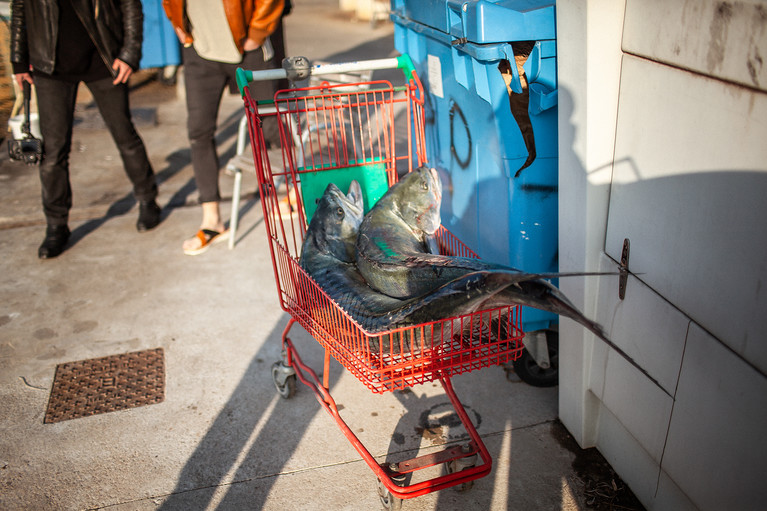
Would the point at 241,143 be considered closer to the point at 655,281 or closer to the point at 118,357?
the point at 118,357

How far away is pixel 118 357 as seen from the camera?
12.2 feet

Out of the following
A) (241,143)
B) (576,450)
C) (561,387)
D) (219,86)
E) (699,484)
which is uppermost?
(219,86)

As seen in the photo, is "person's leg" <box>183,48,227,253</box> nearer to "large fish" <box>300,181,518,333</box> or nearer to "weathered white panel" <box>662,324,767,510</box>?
"large fish" <box>300,181,518,333</box>

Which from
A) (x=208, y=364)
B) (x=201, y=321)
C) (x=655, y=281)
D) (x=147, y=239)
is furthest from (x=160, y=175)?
(x=655, y=281)

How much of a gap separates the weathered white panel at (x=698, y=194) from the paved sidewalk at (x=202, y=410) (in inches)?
45.5

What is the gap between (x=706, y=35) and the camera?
5.87ft

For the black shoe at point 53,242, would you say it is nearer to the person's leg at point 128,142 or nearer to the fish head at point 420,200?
the person's leg at point 128,142

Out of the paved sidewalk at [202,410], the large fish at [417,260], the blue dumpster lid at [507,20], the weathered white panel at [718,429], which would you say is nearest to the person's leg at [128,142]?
the paved sidewalk at [202,410]

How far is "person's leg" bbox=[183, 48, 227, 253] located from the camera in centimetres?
450

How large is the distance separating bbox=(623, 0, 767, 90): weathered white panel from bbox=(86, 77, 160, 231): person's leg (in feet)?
12.8

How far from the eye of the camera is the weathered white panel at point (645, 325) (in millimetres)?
2137

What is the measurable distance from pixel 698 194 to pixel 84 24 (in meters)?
4.18

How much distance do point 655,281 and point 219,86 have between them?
3.56 metres

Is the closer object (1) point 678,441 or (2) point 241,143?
(1) point 678,441
